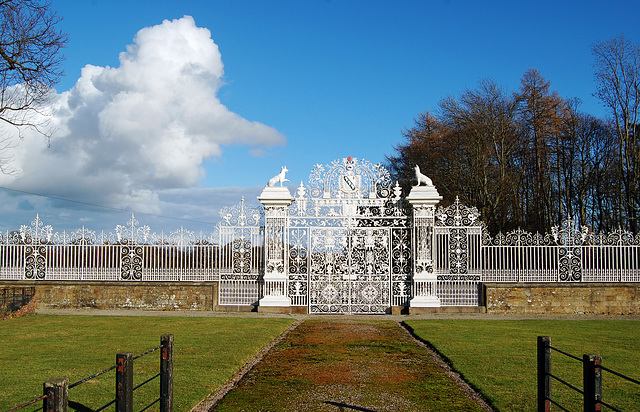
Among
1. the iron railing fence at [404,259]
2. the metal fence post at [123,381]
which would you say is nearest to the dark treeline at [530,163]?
the iron railing fence at [404,259]

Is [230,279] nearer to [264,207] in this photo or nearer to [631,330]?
[264,207]

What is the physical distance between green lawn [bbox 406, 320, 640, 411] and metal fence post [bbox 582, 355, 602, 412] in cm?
209

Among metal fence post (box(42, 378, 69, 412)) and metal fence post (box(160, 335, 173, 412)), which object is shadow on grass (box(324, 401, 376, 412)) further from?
metal fence post (box(42, 378, 69, 412))

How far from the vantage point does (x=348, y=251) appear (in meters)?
16.9

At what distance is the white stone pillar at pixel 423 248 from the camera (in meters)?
16.6

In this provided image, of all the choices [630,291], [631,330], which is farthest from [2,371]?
[630,291]

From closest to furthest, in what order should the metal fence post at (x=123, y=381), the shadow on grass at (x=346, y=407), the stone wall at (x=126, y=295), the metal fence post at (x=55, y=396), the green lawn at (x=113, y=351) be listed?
the metal fence post at (x=55, y=396)
the metal fence post at (x=123, y=381)
the shadow on grass at (x=346, y=407)
the green lawn at (x=113, y=351)
the stone wall at (x=126, y=295)

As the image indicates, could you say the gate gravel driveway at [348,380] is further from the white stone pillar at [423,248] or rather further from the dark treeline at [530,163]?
the dark treeline at [530,163]

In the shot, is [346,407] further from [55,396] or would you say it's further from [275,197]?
[275,197]

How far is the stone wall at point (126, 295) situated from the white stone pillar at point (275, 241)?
1.08 metres

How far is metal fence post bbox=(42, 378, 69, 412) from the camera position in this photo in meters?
3.43

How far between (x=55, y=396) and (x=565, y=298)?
16.2 meters

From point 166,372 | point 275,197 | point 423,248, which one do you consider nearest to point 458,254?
point 423,248

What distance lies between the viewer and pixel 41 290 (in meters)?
17.7
